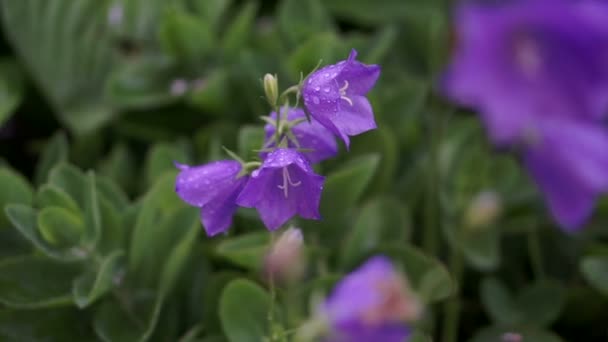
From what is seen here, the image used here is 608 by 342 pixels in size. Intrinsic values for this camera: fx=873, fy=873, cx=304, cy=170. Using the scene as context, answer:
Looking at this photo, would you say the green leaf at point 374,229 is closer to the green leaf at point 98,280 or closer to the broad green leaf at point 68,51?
the green leaf at point 98,280

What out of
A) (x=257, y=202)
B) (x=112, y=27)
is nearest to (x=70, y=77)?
(x=112, y=27)

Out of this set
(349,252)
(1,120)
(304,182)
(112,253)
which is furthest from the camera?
(1,120)

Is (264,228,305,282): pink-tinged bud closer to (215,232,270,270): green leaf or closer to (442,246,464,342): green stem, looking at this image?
(215,232,270,270): green leaf

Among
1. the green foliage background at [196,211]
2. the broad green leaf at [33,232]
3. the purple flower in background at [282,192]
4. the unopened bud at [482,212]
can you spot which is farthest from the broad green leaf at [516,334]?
the broad green leaf at [33,232]

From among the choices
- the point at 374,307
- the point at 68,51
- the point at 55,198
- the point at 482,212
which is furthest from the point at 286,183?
the point at 68,51

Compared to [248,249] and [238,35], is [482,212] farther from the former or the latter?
[238,35]

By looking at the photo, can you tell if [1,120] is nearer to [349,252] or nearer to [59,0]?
[59,0]
